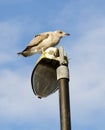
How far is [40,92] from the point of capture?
17.7 feet

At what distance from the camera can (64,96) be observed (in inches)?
180

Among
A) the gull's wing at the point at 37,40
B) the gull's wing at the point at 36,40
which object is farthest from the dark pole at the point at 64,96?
the gull's wing at the point at 37,40

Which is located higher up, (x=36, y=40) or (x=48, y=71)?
(x=36, y=40)

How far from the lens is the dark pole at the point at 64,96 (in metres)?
4.40

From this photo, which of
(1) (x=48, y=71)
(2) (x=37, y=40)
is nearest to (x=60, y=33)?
(2) (x=37, y=40)

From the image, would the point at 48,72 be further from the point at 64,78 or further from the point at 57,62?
the point at 64,78

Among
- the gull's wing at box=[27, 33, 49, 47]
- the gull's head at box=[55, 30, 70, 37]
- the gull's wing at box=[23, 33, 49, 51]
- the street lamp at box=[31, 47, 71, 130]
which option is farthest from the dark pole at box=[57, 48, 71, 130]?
the gull's head at box=[55, 30, 70, 37]

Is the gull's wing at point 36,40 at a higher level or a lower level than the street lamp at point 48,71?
higher

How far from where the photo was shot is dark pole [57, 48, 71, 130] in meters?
4.40

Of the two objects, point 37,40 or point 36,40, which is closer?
point 37,40

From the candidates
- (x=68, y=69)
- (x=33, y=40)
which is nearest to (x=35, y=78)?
(x=68, y=69)

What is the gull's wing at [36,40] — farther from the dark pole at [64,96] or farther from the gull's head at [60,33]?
the dark pole at [64,96]

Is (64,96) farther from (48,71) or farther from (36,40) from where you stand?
(36,40)

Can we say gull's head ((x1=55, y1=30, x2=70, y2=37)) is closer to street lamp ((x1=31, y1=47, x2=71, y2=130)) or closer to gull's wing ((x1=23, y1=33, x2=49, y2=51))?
gull's wing ((x1=23, y1=33, x2=49, y2=51))
